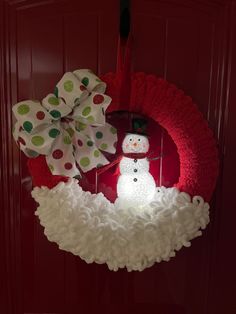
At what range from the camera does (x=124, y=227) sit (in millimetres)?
846

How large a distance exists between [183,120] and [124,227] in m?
0.29

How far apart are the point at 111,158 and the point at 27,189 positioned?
26 cm

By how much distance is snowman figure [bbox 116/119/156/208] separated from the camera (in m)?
0.87

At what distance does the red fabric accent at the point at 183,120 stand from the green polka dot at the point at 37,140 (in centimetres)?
19

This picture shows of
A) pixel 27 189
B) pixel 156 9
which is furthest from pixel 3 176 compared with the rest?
pixel 156 9

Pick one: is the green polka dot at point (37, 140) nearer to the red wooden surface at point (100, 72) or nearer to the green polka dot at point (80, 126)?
the green polka dot at point (80, 126)

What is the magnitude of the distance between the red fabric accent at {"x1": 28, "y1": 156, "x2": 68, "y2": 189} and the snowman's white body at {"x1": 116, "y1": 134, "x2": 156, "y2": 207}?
0.15m

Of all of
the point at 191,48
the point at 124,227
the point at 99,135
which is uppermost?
the point at 191,48

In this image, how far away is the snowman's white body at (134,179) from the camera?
874 mm

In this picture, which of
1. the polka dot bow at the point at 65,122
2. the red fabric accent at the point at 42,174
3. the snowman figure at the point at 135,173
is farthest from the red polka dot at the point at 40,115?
the snowman figure at the point at 135,173

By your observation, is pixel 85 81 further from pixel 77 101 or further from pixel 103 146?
pixel 103 146

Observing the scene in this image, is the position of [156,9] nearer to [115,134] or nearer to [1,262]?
[115,134]

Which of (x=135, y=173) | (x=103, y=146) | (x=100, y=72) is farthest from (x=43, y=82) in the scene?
(x=135, y=173)

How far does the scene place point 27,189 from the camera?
1.03 metres
